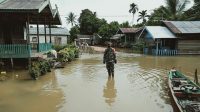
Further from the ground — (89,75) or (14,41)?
(14,41)

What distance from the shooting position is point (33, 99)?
10594 mm

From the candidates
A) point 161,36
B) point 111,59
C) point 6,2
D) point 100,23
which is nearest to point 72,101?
point 111,59

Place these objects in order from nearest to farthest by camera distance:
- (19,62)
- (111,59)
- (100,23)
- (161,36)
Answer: (111,59) < (19,62) < (161,36) < (100,23)

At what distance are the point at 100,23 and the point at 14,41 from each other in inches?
1986

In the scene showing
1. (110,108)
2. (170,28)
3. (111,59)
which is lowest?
(110,108)

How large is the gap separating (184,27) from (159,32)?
3.02 meters

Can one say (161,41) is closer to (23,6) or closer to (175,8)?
(175,8)

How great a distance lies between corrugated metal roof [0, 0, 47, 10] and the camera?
1595cm

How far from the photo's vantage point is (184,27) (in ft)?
110

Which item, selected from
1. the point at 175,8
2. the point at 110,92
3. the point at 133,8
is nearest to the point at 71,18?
the point at 133,8

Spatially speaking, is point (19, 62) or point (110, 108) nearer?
point (110, 108)

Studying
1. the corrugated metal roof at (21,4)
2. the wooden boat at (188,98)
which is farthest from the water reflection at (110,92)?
the corrugated metal roof at (21,4)

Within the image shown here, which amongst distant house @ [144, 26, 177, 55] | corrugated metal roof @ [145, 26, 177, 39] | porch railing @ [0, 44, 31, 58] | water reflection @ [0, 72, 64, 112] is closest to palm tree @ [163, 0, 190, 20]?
distant house @ [144, 26, 177, 55]

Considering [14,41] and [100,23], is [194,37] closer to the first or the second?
[14,41]
